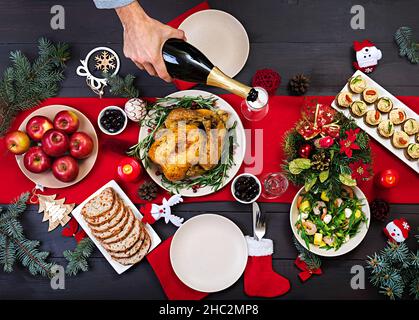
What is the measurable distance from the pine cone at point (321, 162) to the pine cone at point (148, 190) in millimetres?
570

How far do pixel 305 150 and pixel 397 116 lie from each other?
1.25 ft

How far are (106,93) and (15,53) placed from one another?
379 millimetres

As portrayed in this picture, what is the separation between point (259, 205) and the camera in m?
1.62

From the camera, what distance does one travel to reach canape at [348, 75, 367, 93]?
1.60m

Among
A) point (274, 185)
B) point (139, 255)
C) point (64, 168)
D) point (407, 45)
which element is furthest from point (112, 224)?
point (407, 45)

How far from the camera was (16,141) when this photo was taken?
1554 millimetres

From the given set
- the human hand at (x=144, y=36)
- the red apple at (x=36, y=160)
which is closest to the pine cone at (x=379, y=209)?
the human hand at (x=144, y=36)

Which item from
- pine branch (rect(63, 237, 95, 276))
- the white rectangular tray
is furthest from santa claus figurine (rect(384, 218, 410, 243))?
pine branch (rect(63, 237, 95, 276))

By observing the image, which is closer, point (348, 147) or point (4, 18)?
point (348, 147)

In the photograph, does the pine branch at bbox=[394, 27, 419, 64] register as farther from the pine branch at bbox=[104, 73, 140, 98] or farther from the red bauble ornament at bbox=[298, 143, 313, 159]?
the pine branch at bbox=[104, 73, 140, 98]

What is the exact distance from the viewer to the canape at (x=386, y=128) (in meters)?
1.57

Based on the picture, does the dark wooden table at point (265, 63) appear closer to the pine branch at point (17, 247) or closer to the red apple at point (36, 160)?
Answer: the pine branch at point (17, 247)
